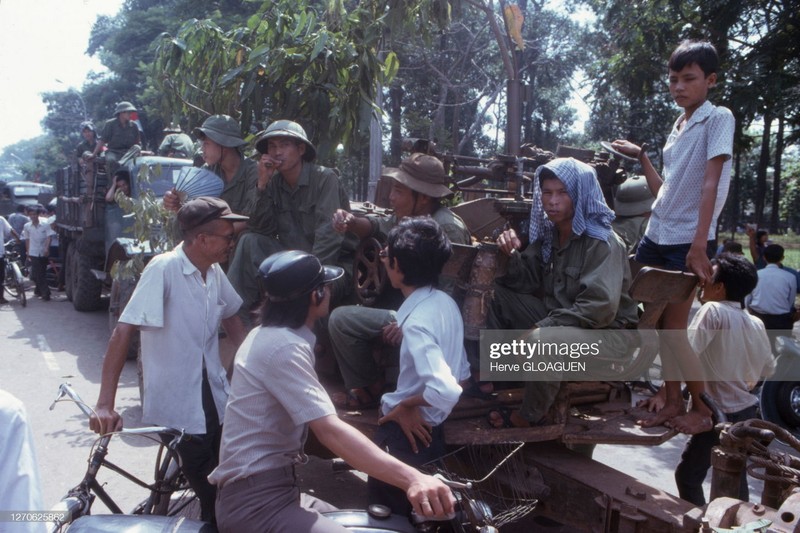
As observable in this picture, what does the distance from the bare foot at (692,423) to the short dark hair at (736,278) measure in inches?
26.4

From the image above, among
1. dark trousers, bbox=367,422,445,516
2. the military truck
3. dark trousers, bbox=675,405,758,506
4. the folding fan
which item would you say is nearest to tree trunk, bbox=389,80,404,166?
the military truck

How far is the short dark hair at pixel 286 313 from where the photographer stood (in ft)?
8.03

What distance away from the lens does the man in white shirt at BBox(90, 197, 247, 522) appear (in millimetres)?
3189

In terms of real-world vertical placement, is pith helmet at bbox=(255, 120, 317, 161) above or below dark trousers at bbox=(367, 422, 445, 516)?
above

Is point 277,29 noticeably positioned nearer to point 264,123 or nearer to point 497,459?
point 264,123

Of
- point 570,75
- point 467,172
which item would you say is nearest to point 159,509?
point 467,172

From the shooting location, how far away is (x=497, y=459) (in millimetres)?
3537

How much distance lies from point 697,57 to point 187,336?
108 inches

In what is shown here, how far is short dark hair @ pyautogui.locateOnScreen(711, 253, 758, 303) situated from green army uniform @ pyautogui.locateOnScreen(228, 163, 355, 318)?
215 cm

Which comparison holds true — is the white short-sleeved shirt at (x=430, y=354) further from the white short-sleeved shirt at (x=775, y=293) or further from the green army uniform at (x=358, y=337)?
the white short-sleeved shirt at (x=775, y=293)

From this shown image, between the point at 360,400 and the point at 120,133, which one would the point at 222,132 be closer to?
the point at 360,400

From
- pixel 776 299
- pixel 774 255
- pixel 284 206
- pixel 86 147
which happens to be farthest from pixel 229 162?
pixel 86 147

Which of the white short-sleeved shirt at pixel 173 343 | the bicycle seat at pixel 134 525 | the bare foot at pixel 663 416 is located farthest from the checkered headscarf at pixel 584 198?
the bicycle seat at pixel 134 525

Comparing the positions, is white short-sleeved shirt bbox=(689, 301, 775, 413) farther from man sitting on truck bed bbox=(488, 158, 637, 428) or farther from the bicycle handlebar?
the bicycle handlebar
